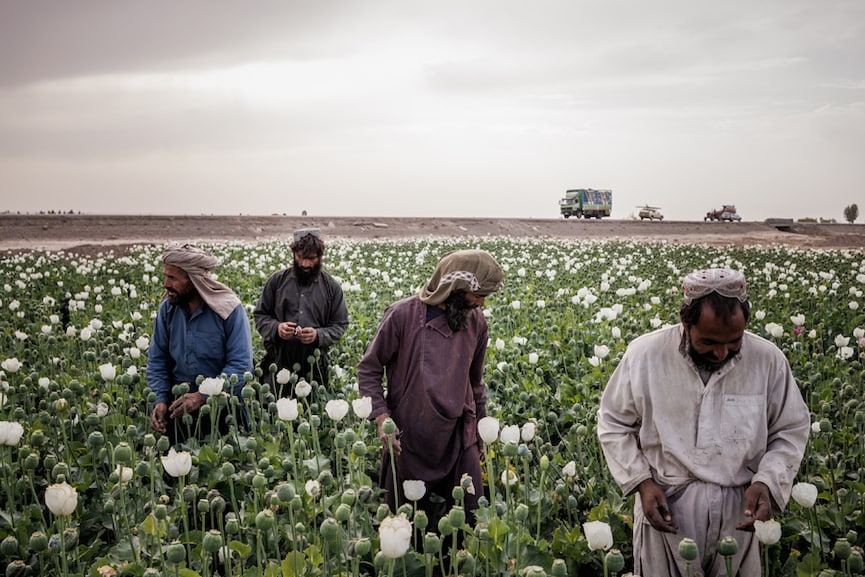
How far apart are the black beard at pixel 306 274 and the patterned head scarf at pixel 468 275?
7.64 feet

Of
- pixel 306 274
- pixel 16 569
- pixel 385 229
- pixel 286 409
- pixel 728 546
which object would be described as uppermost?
pixel 385 229

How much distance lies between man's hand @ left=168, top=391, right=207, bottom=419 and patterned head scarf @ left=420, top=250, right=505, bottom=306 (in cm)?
194

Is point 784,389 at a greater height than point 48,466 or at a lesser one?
greater

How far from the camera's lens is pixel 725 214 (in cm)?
5044

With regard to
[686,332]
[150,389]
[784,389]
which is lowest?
[150,389]

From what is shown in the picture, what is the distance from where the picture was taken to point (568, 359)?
23.4 feet

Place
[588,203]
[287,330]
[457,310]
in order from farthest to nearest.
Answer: [588,203] → [287,330] → [457,310]

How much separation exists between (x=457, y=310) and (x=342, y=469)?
1932 millimetres

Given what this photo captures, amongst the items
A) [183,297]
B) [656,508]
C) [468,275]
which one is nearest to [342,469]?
[183,297]

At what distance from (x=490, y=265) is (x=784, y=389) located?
57.3 inches

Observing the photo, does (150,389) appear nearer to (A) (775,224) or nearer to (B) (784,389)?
(B) (784,389)

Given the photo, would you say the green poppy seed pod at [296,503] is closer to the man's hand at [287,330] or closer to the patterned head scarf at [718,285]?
the patterned head scarf at [718,285]

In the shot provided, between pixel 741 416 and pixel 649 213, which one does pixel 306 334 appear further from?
pixel 649 213

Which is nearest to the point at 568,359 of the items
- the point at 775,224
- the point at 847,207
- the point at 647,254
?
the point at 647,254
